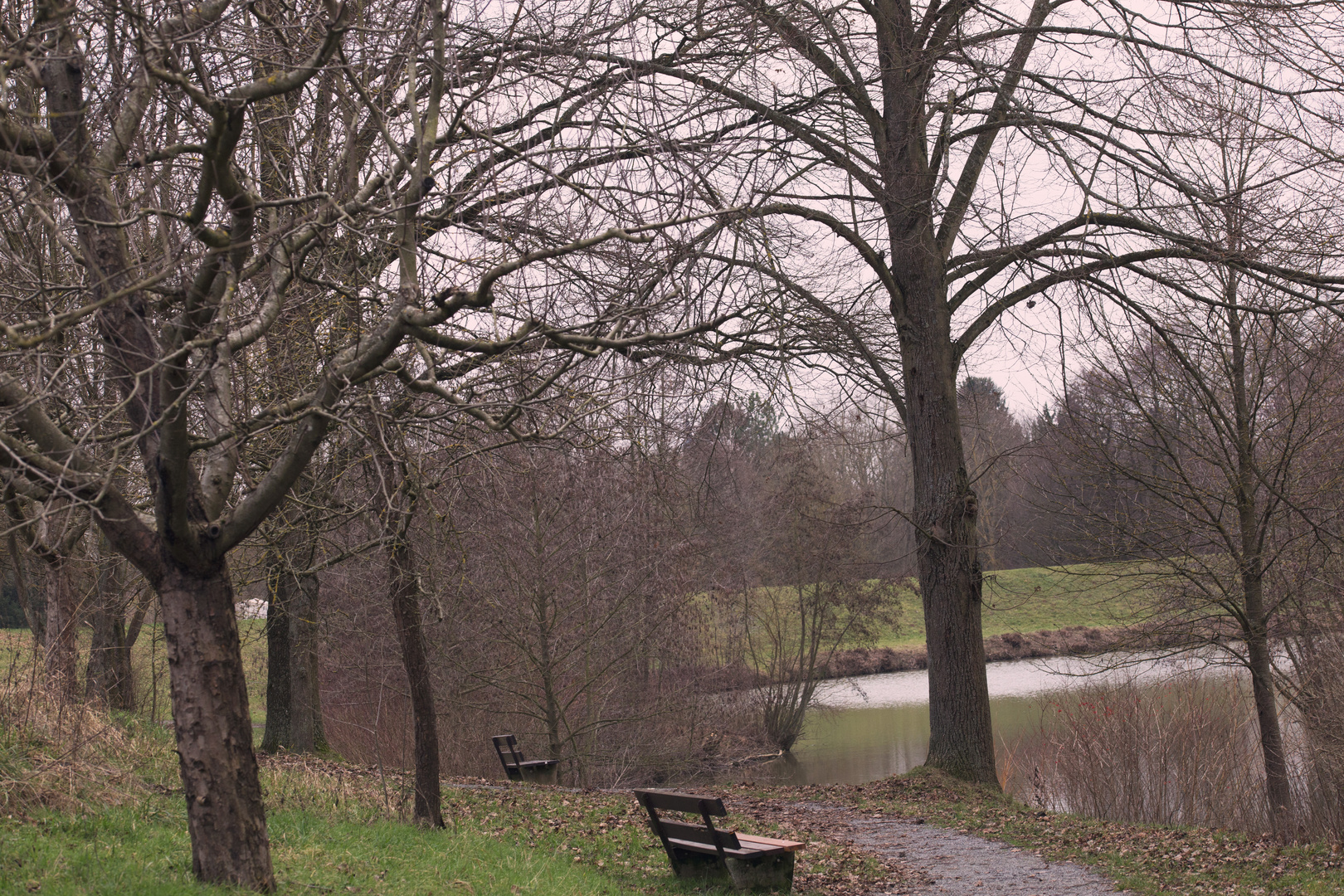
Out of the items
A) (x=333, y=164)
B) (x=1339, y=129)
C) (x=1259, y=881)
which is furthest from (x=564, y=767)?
(x=1339, y=129)

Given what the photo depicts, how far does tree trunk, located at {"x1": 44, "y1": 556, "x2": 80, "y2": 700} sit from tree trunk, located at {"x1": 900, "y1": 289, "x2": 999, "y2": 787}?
824cm

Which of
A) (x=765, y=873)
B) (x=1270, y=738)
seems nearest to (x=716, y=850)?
(x=765, y=873)

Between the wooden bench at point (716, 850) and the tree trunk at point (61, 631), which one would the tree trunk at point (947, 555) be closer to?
the wooden bench at point (716, 850)

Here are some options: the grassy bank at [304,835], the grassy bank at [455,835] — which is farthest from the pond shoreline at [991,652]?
the grassy bank at [304,835]

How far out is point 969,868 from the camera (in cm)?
768

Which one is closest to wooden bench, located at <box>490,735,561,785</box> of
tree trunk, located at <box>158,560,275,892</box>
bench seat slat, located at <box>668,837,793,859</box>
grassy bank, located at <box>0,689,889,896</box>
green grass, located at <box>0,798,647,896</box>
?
grassy bank, located at <box>0,689,889,896</box>

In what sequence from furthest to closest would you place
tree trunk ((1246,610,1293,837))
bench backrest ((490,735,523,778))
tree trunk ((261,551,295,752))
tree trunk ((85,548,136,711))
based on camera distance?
tree trunk ((261,551,295,752)) < bench backrest ((490,735,523,778)) < tree trunk ((85,548,136,711)) < tree trunk ((1246,610,1293,837))

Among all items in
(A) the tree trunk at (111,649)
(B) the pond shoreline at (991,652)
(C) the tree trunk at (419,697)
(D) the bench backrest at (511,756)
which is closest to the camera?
(C) the tree trunk at (419,697)

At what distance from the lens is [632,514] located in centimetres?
1562

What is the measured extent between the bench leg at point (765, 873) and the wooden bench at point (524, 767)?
5.55 m

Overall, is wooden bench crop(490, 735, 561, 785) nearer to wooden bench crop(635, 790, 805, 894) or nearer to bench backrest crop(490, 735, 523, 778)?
bench backrest crop(490, 735, 523, 778)

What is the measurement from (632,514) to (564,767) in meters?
4.10

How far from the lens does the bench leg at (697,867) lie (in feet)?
24.2

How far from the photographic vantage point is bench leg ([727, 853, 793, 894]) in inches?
277
